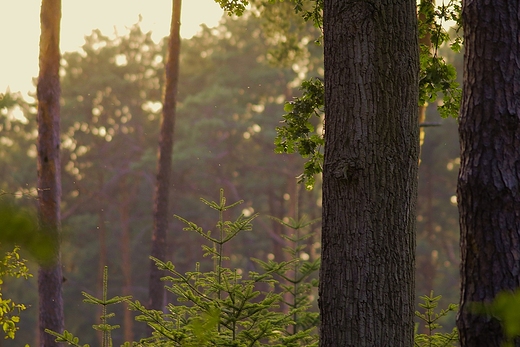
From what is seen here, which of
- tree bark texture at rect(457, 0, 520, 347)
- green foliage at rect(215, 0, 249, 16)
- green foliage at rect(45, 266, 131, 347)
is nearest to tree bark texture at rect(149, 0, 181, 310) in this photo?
green foliage at rect(215, 0, 249, 16)

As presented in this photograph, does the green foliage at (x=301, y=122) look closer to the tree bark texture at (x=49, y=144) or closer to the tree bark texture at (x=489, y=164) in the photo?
the tree bark texture at (x=489, y=164)

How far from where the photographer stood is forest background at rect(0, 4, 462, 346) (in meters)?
Answer: 30.8

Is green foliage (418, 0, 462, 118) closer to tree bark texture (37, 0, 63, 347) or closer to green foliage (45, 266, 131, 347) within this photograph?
green foliage (45, 266, 131, 347)

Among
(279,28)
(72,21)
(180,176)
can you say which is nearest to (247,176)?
(180,176)

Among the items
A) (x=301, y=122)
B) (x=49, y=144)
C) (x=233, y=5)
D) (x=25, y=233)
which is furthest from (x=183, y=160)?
(x=25, y=233)

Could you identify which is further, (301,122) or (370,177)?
(301,122)

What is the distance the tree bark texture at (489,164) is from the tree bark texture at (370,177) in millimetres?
438

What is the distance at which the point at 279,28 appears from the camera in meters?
16.5

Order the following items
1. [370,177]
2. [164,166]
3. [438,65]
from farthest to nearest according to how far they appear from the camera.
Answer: [164,166] < [438,65] < [370,177]

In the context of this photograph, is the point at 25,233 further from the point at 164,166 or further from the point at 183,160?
the point at 183,160

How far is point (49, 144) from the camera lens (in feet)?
35.3

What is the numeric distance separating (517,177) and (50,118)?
8.76 meters

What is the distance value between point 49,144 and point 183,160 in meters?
19.4

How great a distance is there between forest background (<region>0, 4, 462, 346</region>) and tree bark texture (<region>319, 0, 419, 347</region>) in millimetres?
25920
